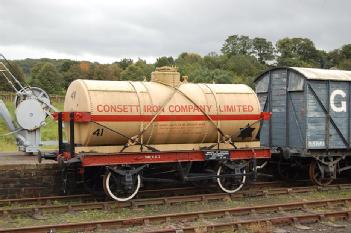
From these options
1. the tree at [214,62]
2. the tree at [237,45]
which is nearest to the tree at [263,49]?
the tree at [237,45]

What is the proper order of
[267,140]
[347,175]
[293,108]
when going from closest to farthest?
[293,108]
[267,140]
[347,175]

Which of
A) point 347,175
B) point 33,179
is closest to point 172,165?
point 33,179

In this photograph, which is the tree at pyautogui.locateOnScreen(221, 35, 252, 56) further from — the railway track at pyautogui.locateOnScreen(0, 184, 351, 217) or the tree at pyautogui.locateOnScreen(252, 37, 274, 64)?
the railway track at pyautogui.locateOnScreen(0, 184, 351, 217)

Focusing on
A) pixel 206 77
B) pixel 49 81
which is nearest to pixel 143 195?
pixel 206 77

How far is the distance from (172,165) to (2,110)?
6.66 meters

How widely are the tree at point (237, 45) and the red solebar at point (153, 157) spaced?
77.5 metres

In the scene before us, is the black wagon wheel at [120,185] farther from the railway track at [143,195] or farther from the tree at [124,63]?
the tree at [124,63]

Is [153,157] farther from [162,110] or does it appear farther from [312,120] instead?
[312,120]

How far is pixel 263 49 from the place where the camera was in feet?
290

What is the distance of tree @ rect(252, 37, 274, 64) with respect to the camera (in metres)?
87.5

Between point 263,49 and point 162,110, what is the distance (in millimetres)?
79791

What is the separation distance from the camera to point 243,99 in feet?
41.6

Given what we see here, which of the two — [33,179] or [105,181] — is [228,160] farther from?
[33,179]

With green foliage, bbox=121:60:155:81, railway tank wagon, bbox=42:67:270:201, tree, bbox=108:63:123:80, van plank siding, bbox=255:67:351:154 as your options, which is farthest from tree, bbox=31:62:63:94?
railway tank wagon, bbox=42:67:270:201
